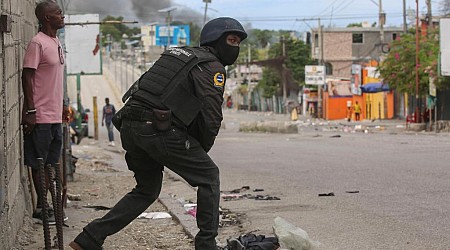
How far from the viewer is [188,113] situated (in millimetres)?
5598

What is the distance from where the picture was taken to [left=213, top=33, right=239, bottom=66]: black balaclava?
581 cm

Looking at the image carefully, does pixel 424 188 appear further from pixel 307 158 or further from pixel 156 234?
pixel 307 158

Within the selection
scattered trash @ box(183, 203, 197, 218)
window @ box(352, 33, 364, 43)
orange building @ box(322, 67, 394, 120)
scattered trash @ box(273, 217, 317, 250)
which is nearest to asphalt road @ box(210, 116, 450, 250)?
scattered trash @ box(183, 203, 197, 218)

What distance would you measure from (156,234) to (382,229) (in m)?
2.03

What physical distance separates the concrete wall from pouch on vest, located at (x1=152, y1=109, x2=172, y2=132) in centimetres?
107

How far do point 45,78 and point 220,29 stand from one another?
198 cm

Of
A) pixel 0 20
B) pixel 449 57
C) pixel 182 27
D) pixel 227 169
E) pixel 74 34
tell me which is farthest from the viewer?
pixel 182 27

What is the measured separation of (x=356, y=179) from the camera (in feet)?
41.2

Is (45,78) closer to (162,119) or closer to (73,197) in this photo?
(162,119)

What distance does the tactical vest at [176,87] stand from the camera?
5570mm

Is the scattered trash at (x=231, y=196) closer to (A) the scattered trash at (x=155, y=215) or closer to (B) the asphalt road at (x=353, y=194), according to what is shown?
(B) the asphalt road at (x=353, y=194)

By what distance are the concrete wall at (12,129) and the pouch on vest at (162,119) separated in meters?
1.07

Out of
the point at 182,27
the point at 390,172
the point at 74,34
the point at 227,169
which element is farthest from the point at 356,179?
the point at 182,27

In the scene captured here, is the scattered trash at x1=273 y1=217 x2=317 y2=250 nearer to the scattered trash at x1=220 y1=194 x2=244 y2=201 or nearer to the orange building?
the scattered trash at x1=220 y1=194 x2=244 y2=201
